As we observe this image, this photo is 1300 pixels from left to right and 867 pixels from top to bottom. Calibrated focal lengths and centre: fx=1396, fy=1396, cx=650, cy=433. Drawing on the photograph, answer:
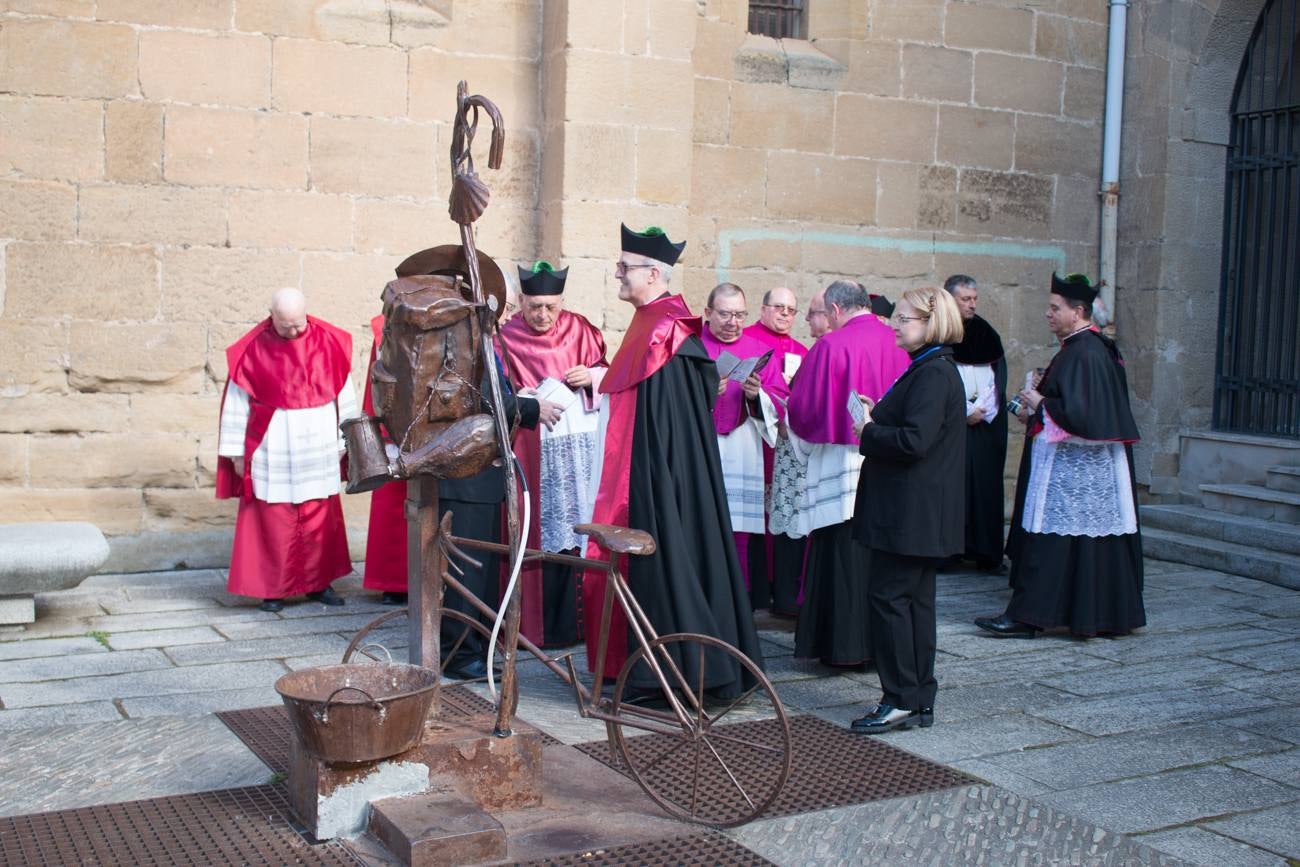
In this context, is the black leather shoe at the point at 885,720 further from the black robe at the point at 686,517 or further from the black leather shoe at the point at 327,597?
the black leather shoe at the point at 327,597

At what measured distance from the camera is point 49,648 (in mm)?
6227

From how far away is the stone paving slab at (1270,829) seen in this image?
4152 mm

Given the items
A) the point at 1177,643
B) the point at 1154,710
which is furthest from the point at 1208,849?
the point at 1177,643

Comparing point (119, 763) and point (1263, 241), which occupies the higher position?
point (1263, 241)

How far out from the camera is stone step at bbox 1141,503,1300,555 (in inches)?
339

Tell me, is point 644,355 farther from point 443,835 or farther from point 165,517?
point 165,517

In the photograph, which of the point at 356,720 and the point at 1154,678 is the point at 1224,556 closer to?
the point at 1154,678

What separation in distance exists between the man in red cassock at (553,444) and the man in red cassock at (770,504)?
95 centimetres

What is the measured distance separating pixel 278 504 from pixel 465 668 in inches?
73.7

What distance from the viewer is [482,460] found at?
4.26 meters

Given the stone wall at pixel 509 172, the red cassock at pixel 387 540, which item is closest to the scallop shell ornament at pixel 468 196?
the red cassock at pixel 387 540

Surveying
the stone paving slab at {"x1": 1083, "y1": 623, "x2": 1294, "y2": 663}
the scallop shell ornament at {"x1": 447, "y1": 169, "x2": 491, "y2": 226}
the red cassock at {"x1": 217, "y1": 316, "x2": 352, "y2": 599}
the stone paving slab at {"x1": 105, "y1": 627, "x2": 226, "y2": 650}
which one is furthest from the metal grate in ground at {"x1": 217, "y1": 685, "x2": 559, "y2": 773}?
the stone paving slab at {"x1": 1083, "y1": 623, "x2": 1294, "y2": 663}

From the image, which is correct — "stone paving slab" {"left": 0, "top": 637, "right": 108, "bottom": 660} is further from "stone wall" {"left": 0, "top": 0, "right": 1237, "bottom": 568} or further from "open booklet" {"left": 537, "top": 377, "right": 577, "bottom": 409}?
"open booklet" {"left": 537, "top": 377, "right": 577, "bottom": 409}

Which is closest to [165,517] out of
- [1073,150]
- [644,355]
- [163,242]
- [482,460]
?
[163,242]
